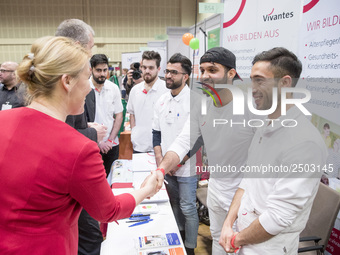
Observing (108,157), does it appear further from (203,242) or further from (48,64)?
(48,64)

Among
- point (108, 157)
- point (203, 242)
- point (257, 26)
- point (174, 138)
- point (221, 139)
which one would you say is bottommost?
point (203, 242)

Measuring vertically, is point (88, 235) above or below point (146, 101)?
below

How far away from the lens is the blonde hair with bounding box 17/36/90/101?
804 mm

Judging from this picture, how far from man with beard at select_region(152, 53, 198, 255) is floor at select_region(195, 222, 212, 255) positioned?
0.76ft

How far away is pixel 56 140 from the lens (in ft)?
2.51

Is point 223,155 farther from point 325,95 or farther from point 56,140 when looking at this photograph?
point 56,140

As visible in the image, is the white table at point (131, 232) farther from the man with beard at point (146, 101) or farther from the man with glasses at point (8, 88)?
the man with glasses at point (8, 88)

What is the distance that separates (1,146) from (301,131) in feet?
3.46

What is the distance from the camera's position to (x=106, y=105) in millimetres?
2977

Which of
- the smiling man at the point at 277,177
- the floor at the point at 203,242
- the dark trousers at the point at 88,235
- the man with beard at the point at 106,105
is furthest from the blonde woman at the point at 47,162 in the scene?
the man with beard at the point at 106,105

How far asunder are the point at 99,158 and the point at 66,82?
0.87 feet

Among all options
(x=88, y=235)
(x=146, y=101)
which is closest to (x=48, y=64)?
(x=88, y=235)

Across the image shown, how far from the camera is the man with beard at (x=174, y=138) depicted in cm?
218

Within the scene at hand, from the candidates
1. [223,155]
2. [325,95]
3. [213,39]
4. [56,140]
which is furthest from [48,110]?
[213,39]
